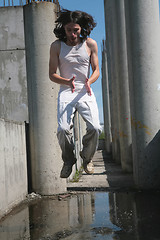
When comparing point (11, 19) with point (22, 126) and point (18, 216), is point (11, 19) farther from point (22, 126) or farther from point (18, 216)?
point (18, 216)

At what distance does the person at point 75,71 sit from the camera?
5043mm

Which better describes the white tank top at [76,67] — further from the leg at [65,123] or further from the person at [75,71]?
the leg at [65,123]

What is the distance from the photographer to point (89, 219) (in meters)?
6.22

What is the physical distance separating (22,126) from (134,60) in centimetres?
313

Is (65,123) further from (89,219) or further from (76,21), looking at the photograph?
(89,219)

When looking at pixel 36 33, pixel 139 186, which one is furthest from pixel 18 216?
pixel 36 33

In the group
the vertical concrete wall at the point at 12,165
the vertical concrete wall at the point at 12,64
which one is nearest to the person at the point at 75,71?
the vertical concrete wall at the point at 12,165

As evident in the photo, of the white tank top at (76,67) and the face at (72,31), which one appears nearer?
the face at (72,31)

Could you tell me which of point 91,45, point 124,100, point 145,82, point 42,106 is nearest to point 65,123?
point 91,45

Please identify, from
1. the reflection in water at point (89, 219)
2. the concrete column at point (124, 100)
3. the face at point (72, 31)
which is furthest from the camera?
the concrete column at point (124, 100)

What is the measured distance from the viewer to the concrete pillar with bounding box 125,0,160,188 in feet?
28.5

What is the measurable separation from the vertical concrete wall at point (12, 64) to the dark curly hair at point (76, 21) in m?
4.09

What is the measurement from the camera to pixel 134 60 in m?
8.85

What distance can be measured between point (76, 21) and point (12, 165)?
387 cm
